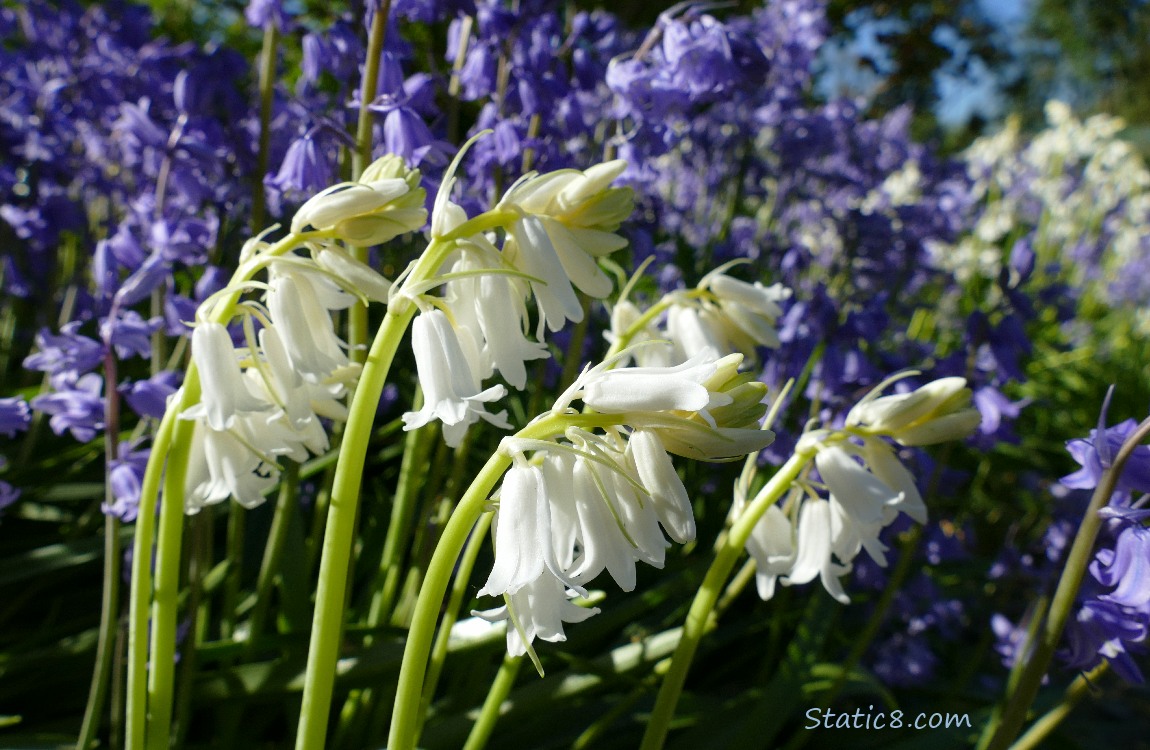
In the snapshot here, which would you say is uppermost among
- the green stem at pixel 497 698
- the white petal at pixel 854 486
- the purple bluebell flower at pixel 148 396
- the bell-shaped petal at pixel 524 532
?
Answer: the purple bluebell flower at pixel 148 396

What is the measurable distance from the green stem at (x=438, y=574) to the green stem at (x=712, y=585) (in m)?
0.36

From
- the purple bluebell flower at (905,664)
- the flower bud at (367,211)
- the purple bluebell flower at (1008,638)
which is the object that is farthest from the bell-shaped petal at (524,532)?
the purple bluebell flower at (905,664)

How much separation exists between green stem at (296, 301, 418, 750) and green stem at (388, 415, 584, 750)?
12cm

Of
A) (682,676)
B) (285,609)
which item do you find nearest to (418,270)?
(682,676)

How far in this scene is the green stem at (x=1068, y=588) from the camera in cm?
A: 110

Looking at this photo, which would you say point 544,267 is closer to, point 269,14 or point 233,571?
point 233,571

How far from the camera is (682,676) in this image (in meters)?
1.17

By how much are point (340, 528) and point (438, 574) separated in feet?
0.52

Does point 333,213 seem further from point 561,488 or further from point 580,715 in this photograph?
point 580,715

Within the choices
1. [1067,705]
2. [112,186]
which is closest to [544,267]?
[1067,705]

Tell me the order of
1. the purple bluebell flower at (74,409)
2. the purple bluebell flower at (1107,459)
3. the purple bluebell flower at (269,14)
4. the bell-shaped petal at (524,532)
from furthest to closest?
the purple bluebell flower at (269,14), the purple bluebell flower at (74,409), the purple bluebell flower at (1107,459), the bell-shaped petal at (524,532)

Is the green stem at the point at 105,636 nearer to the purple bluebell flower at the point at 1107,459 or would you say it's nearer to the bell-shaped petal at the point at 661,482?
the bell-shaped petal at the point at 661,482

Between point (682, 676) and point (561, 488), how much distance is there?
0.49 m

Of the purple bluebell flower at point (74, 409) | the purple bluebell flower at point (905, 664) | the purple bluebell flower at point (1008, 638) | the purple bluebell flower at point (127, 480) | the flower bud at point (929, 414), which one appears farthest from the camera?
the purple bluebell flower at point (905, 664)
